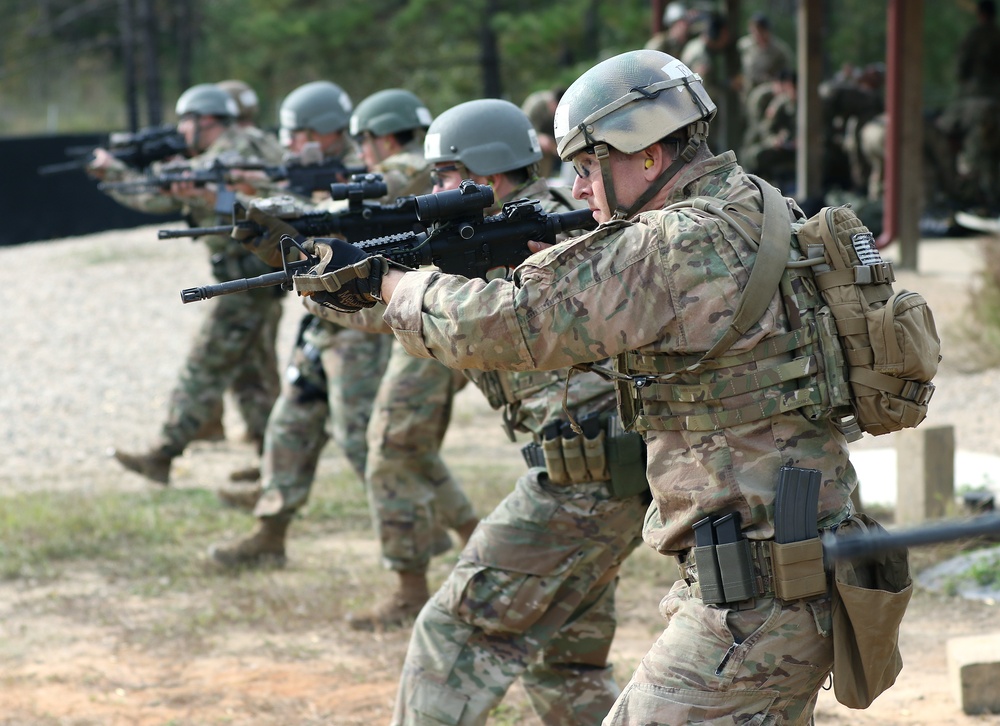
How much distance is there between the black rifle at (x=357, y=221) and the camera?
4.01m

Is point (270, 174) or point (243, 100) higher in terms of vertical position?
point (243, 100)

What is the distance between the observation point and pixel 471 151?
4.29 m

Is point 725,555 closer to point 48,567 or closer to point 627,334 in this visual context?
point 627,334

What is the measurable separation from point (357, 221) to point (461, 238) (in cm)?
82

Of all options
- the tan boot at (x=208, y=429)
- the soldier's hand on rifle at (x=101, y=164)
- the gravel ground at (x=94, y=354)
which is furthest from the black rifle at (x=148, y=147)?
the tan boot at (x=208, y=429)

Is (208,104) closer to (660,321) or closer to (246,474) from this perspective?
(246,474)

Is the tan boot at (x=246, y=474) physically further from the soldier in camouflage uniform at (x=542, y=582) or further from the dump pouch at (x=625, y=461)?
the dump pouch at (x=625, y=461)

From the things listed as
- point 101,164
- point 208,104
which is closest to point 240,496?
point 208,104

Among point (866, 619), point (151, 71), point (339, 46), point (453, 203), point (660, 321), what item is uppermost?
point (339, 46)

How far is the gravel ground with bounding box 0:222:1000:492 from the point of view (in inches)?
352

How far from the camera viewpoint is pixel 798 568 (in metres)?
2.81

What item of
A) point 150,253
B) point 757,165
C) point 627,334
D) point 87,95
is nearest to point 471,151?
point 627,334

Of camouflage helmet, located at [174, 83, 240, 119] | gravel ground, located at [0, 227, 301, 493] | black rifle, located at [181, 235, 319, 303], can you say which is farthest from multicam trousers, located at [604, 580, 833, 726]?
camouflage helmet, located at [174, 83, 240, 119]

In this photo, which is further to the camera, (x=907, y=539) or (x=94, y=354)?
(x=94, y=354)
